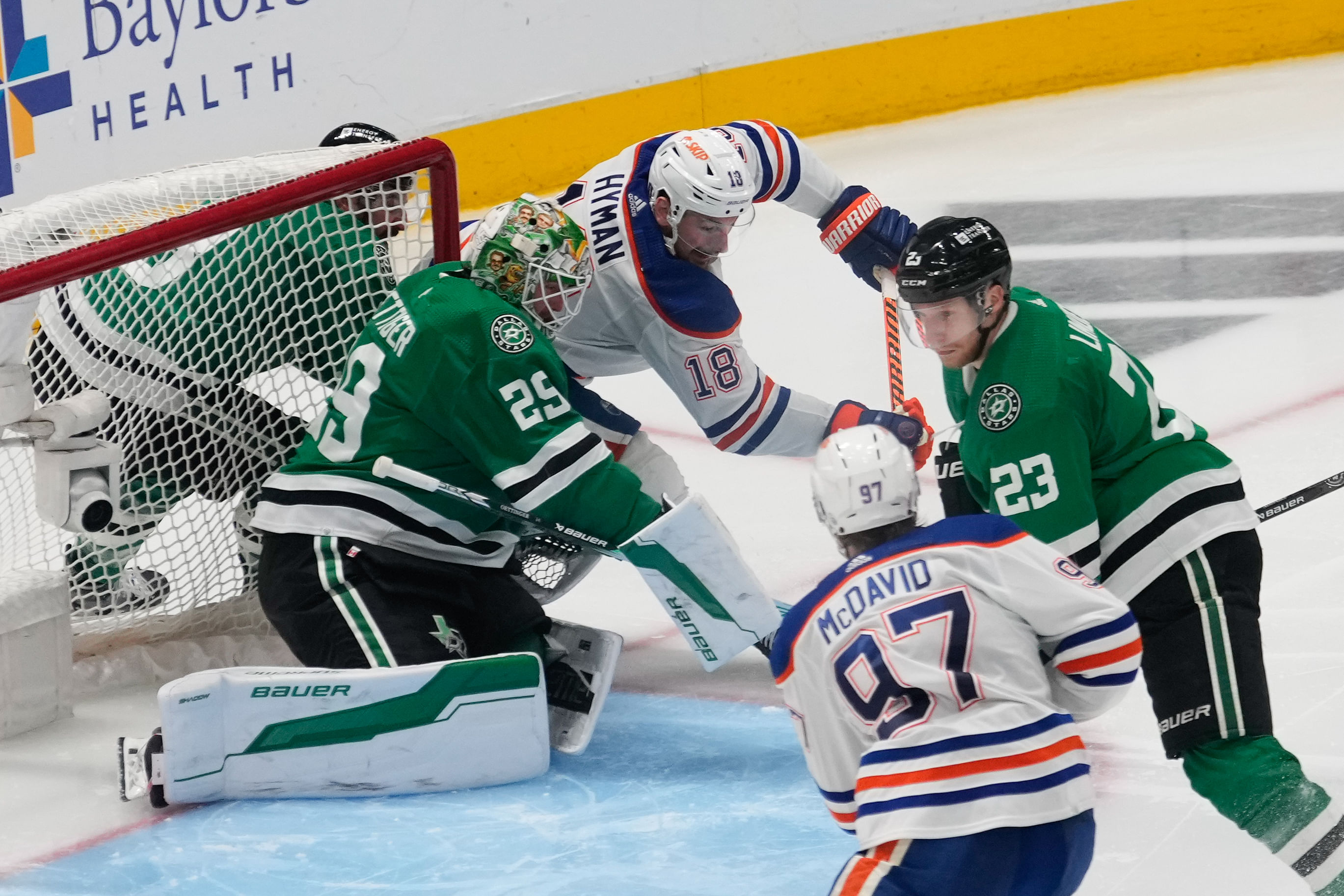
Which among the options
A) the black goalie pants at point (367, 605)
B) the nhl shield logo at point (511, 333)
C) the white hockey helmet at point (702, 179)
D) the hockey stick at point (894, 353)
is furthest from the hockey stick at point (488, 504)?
the hockey stick at point (894, 353)

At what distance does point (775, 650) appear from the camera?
5.77ft

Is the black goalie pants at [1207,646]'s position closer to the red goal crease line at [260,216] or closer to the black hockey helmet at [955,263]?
the black hockey helmet at [955,263]

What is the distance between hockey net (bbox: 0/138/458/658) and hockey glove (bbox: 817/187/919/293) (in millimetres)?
778

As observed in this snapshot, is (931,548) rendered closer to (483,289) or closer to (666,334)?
(483,289)

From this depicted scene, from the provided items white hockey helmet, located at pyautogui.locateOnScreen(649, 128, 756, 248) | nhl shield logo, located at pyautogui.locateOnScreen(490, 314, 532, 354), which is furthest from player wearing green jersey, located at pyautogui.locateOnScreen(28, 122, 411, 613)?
nhl shield logo, located at pyautogui.locateOnScreen(490, 314, 532, 354)

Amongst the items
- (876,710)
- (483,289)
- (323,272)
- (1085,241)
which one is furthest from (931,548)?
(1085,241)

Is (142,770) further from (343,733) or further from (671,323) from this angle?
(671,323)

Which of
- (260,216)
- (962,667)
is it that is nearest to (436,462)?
(260,216)

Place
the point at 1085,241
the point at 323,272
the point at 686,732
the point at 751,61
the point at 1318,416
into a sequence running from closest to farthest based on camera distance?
1. the point at 686,732
2. the point at 323,272
3. the point at 1318,416
4. the point at 1085,241
5. the point at 751,61

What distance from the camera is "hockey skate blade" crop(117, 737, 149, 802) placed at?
2523 millimetres

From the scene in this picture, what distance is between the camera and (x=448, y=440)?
264 centimetres

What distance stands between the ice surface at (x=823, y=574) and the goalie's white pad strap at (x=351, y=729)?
4 cm

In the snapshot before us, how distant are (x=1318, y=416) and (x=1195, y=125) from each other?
2303 millimetres

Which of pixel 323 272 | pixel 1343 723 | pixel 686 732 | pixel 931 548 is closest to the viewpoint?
pixel 931 548
